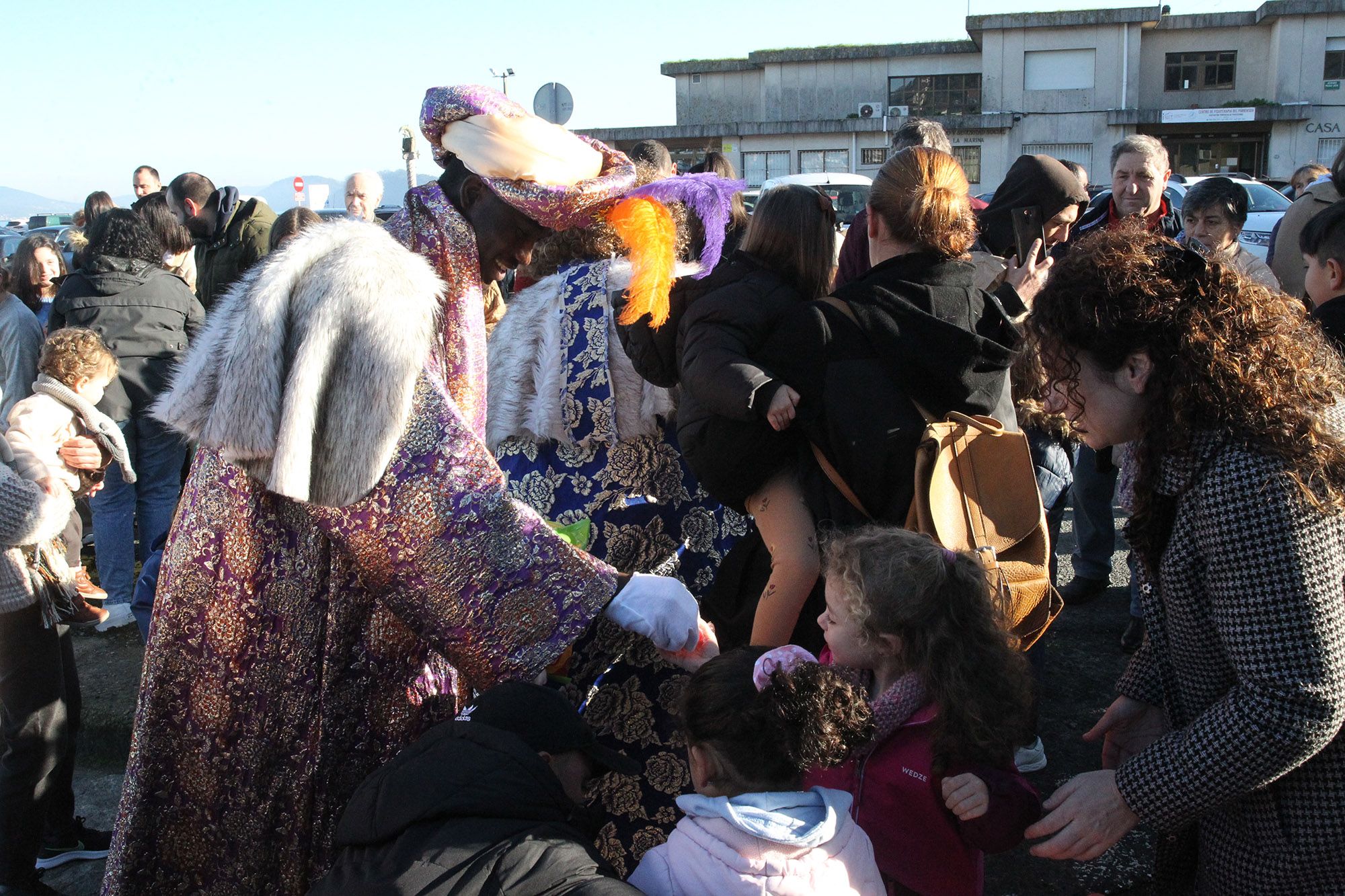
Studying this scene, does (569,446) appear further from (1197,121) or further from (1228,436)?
(1197,121)

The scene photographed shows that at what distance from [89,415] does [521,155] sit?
290cm

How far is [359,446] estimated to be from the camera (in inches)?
65.9

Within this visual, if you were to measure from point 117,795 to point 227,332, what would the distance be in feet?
8.16

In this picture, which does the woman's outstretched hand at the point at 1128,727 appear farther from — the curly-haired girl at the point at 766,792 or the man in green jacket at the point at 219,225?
the man in green jacket at the point at 219,225

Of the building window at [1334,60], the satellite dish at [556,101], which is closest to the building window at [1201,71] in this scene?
the building window at [1334,60]

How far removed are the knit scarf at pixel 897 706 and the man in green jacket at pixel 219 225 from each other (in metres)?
5.08

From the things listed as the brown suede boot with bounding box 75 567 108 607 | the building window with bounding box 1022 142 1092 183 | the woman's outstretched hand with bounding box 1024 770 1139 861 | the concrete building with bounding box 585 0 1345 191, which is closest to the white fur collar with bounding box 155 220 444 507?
the woman's outstretched hand with bounding box 1024 770 1139 861

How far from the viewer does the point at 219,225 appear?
244 inches

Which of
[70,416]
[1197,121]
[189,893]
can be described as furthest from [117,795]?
[1197,121]

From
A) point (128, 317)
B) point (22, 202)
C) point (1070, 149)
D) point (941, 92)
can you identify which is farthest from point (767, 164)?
point (22, 202)

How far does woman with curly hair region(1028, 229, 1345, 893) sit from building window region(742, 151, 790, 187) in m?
36.0

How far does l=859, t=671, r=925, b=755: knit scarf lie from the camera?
197 centimetres

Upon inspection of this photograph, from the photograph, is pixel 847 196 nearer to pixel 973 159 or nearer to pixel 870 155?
pixel 870 155

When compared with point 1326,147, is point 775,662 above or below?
below
